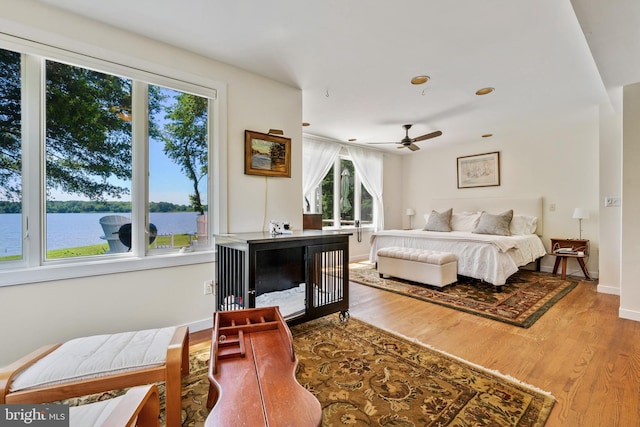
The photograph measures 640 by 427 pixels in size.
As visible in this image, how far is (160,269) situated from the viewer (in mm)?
2225

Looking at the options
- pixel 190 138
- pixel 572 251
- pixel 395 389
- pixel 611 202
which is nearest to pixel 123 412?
pixel 395 389

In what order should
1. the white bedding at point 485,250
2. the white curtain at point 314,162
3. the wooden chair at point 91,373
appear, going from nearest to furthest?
the wooden chair at point 91,373
the white bedding at point 485,250
the white curtain at point 314,162

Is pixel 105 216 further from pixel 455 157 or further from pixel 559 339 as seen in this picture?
pixel 455 157

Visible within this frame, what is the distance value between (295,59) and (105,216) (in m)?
2.08

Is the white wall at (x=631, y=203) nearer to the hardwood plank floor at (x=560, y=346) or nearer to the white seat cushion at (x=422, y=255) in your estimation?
the hardwood plank floor at (x=560, y=346)

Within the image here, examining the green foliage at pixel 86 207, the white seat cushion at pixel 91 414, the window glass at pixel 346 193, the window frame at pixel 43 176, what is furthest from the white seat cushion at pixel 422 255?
the white seat cushion at pixel 91 414

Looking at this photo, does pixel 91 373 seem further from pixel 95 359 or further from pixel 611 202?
pixel 611 202

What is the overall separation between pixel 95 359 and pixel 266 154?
2.07m

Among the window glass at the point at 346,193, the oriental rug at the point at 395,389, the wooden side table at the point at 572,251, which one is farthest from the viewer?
the window glass at the point at 346,193

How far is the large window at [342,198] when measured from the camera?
5.40m

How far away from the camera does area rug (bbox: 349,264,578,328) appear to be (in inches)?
108

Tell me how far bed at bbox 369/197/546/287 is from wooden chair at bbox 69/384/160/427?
366 centimetres

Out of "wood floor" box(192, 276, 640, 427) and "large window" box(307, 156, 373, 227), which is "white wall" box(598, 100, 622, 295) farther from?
"large window" box(307, 156, 373, 227)

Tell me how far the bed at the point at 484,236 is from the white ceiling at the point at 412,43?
1830mm
